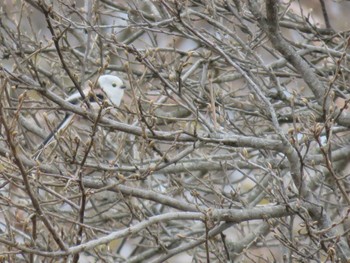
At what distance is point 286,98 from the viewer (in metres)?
5.53

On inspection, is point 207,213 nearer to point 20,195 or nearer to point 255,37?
point 255,37

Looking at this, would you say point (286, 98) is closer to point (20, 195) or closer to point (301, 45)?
point (301, 45)

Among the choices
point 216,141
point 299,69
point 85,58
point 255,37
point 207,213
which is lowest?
point 207,213

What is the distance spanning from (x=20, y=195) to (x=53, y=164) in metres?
2.50

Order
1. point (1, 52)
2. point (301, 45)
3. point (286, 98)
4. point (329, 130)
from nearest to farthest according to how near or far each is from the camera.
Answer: point (329, 130) < point (286, 98) < point (301, 45) < point (1, 52)

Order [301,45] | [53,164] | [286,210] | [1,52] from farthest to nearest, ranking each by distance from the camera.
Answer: [1,52], [301,45], [53,164], [286,210]

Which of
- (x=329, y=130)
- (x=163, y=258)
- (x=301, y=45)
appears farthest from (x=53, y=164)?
(x=301, y=45)

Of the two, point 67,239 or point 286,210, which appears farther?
point 67,239

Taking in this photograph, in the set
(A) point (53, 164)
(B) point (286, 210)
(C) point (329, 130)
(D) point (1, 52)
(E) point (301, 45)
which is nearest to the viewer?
(C) point (329, 130)

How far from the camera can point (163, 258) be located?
5.14 m

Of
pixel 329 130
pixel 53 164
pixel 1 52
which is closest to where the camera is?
pixel 329 130

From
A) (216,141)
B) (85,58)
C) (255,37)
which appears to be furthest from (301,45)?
(216,141)

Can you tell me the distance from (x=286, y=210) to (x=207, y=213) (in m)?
0.53

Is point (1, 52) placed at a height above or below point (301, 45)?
above
